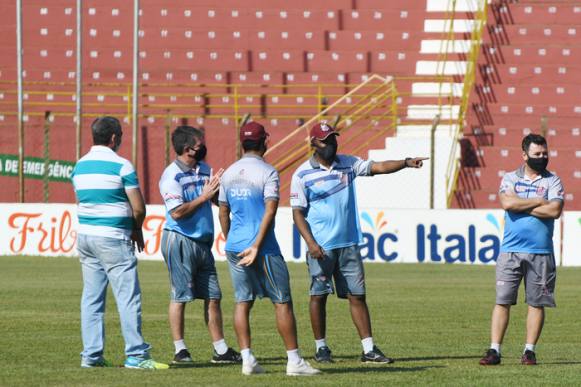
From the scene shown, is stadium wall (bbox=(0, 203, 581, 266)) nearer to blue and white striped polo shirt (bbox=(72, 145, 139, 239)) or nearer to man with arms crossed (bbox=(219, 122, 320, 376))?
blue and white striped polo shirt (bbox=(72, 145, 139, 239))

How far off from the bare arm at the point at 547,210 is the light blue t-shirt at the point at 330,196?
147cm

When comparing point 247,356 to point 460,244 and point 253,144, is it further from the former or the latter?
point 460,244

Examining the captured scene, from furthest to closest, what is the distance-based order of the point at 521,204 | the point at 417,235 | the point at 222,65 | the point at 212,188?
1. the point at 222,65
2. the point at 417,235
3. the point at 521,204
4. the point at 212,188

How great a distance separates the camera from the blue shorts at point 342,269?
37.2ft

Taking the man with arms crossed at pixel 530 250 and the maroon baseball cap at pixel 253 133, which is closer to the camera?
the maroon baseball cap at pixel 253 133

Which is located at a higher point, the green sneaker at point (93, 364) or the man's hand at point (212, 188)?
the man's hand at point (212, 188)

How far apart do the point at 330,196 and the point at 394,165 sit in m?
0.65

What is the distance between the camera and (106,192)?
10383 millimetres

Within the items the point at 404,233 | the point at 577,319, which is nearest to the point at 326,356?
the point at 577,319

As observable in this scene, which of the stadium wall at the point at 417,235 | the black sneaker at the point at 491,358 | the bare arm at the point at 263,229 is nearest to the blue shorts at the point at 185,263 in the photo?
the bare arm at the point at 263,229

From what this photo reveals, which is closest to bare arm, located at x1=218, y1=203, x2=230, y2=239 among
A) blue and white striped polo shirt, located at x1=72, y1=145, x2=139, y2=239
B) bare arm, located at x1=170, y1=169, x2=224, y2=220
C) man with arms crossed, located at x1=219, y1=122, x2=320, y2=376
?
man with arms crossed, located at x1=219, y1=122, x2=320, y2=376

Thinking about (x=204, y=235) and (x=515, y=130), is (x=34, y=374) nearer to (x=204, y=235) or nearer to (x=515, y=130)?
(x=204, y=235)

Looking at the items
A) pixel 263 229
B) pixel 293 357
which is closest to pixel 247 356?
pixel 293 357

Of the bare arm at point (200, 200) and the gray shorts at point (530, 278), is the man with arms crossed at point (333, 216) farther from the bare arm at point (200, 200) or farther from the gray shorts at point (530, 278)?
the gray shorts at point (530, 278)
